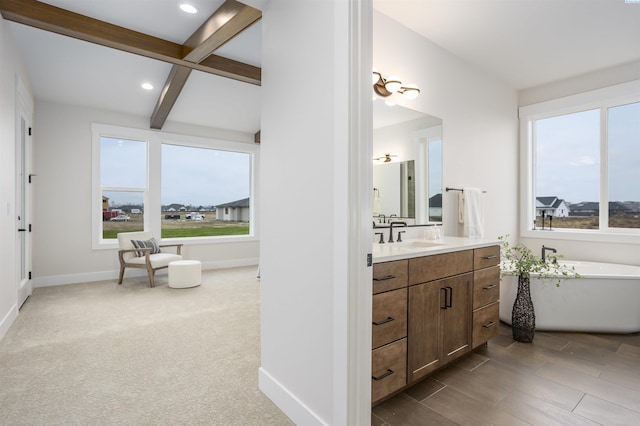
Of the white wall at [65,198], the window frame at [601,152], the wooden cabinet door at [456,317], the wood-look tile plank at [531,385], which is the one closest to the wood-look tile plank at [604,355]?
the wood-look tile plank at [531,385]

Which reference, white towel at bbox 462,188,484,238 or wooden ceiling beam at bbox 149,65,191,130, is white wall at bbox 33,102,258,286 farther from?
white towel at bbox 462,188,484,238

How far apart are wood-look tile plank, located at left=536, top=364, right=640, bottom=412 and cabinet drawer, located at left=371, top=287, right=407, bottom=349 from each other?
3.95ft

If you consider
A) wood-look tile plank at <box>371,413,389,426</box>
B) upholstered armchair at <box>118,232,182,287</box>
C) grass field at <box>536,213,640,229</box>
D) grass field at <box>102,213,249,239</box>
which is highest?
grass field at <box>536,213,640,229</box>

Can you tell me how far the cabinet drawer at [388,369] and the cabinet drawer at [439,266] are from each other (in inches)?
15.0

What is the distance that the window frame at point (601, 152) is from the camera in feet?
12.0

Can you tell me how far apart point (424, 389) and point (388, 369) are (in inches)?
18.1

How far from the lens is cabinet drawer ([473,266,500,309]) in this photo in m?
2.42

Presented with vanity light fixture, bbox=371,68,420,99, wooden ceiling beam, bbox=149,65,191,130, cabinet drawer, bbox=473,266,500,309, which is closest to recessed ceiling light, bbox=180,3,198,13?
wooden ceiling beam, bbox=149,65,191,130

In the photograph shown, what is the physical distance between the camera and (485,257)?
99.4 inches

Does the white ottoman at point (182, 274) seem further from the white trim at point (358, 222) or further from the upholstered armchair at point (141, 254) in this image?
the white trim at point (358, 222)

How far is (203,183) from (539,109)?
5564mm

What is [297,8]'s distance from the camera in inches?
68.7

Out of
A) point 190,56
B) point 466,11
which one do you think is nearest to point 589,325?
point 466,11

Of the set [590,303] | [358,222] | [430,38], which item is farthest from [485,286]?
[430,38]
